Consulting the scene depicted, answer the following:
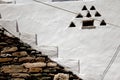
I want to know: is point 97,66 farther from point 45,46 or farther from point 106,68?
point 45,46

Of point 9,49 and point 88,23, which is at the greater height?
point 88,23

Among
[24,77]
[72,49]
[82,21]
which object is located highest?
[82,21]

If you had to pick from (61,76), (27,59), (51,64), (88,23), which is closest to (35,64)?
(27,59)

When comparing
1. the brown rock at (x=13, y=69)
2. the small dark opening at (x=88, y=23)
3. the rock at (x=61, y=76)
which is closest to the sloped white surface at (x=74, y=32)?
the small dark opening at (x=88, y=23)

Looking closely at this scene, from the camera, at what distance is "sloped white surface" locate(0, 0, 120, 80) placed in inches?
257

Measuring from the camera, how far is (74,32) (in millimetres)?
6699

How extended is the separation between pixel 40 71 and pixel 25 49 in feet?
1.56

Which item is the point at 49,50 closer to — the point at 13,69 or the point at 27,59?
the point at 27,59

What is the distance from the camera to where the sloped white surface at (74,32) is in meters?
6.54

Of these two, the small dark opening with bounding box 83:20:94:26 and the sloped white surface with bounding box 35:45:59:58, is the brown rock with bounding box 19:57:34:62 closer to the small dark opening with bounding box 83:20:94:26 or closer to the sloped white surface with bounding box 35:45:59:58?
the sloped white surface with bounding box 35:45:59:58

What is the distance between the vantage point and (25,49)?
6.48 m

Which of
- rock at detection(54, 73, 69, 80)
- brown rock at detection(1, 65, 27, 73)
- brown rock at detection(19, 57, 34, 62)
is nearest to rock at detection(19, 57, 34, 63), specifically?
brown rock at detection(19, 57, 34, 62)

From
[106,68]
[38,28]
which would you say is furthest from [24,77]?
[106,68]

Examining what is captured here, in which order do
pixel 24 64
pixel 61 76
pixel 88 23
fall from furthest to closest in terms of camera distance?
pixel 88 23 < pixel 24 64 < pixel 61 76
